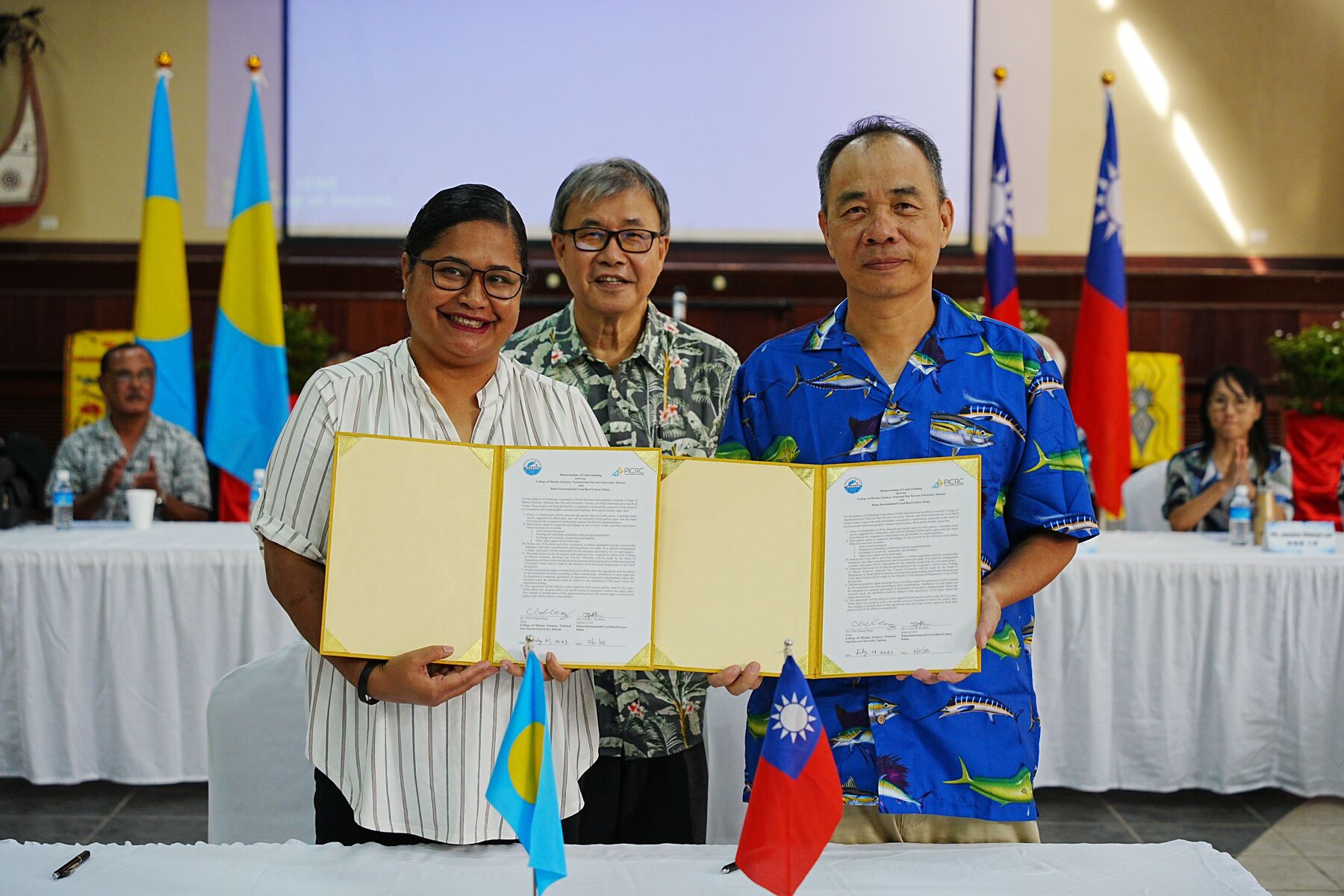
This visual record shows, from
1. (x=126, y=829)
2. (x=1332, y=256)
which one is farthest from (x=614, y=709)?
(x=1332, y=256)

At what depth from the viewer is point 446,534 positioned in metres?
1.37

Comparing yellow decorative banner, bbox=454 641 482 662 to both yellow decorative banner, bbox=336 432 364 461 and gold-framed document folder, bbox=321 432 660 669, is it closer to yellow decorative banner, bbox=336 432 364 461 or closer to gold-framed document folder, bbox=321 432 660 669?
gold-framed document folder, bbox=321 432 660 669

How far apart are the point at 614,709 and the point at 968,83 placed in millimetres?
6556

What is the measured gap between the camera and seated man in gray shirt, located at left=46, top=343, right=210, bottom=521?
4516 millimetres

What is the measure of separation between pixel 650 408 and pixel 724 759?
68 centimetres

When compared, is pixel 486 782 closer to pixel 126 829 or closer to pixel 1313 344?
pixel 126 829

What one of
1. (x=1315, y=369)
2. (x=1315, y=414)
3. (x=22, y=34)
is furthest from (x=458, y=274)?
(x=22, y=34)

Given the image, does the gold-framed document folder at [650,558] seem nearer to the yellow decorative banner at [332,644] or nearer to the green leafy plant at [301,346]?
Answer: the yellow decorative banner at [332,644]

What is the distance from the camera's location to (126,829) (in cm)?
336

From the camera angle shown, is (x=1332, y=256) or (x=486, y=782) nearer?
(x=486, y=782)

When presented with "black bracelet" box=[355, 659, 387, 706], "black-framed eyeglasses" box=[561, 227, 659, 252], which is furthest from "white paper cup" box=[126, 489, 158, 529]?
"black bracelet" box=[355, 659, 387, 706]

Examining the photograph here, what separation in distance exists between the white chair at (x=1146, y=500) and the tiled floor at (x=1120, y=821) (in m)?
1.35

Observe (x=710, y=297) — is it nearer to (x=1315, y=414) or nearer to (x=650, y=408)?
(x=1315, y=414)

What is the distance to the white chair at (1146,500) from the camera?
15.9 feet
